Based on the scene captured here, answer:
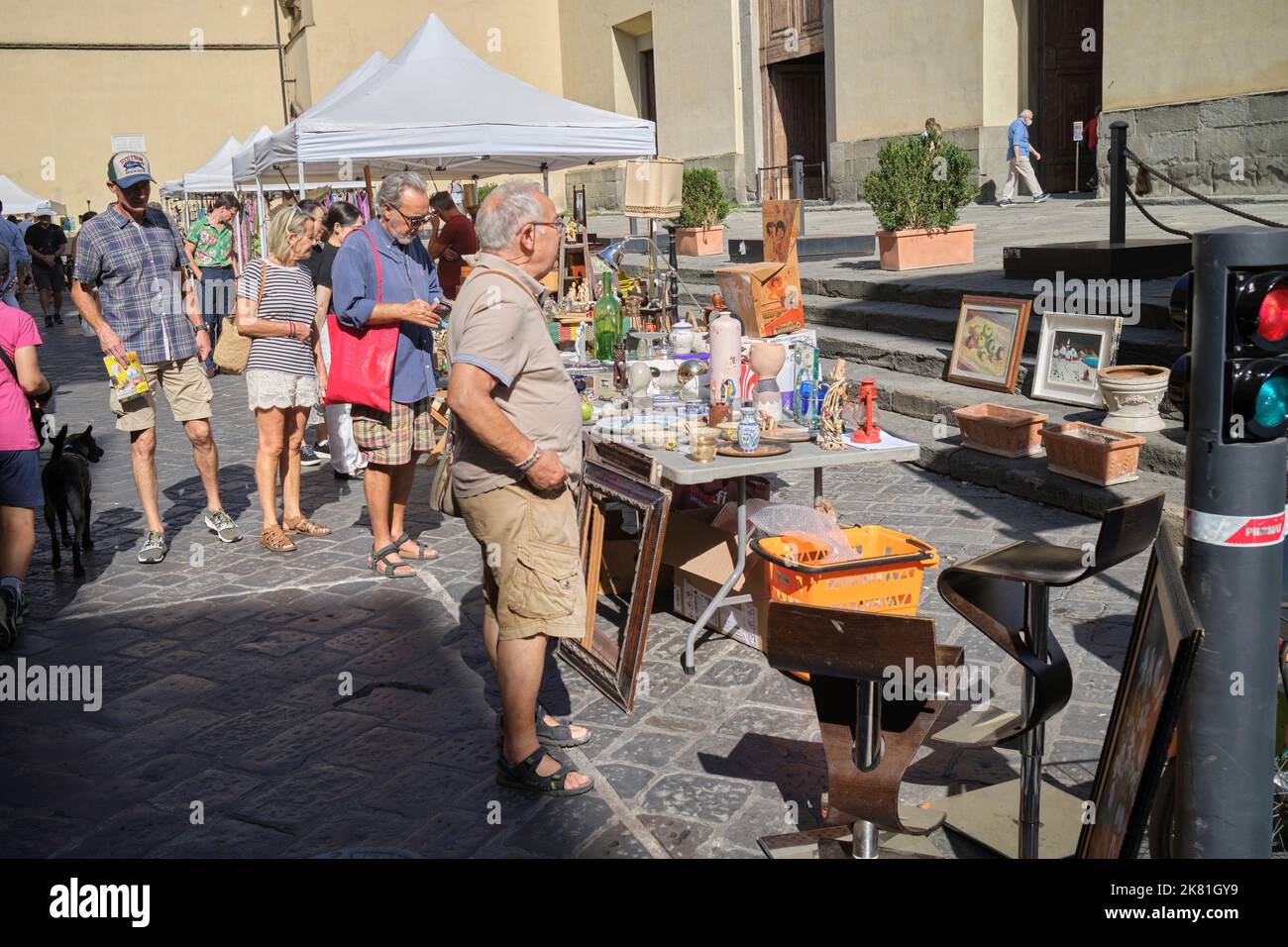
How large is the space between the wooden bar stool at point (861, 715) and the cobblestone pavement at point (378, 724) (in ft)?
0.66

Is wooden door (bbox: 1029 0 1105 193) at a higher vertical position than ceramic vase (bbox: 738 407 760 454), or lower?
higher

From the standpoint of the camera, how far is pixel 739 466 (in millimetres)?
4414

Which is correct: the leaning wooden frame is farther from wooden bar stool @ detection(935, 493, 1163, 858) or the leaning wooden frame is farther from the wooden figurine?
wooden bar stool @ detection(935, 493, 1163, 858)

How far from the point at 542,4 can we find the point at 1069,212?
815 inches

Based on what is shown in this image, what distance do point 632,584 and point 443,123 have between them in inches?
244

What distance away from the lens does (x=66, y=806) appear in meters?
3.75

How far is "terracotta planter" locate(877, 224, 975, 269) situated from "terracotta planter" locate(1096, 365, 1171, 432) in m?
4.70

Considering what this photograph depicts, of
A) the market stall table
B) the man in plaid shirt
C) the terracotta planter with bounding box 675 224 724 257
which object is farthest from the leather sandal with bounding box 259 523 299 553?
the terracotta planter with bounding box 675 224 724 257

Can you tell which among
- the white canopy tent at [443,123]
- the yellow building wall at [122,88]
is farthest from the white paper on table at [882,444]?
the yellow building wall at [122,88]

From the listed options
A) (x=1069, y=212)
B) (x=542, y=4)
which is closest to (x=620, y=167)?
(x=542, y=4)

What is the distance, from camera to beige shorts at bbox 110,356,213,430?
620cm

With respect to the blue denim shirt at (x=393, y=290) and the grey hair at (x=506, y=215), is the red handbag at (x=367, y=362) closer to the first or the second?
the blue denim shirt at (x=393, y=290)

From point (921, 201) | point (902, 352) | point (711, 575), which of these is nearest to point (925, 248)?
point (921, 201)
